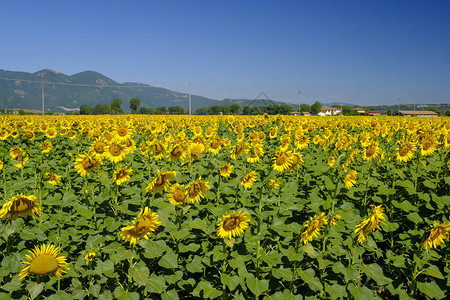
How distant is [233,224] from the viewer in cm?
263

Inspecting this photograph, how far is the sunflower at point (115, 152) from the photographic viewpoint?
12.2 feet

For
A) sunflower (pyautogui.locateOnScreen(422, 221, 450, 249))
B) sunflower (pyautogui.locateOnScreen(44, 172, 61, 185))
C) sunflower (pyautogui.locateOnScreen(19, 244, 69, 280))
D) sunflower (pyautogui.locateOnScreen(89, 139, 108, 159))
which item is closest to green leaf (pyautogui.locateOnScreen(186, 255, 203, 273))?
sunflower (pyautogui.locateOnScreen(19, 244, 69, 280))

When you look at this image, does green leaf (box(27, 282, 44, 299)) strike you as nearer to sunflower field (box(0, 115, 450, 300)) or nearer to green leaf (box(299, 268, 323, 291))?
sunflower field (box(0, 115, 450, 300))

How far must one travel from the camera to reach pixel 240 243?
3.04 metres

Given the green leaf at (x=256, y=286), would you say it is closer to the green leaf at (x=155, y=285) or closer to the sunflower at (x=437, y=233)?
the green leaf at (x=155, y=285)

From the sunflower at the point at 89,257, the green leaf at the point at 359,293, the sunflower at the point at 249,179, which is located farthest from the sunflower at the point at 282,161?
the sunflower at the point at 89,257

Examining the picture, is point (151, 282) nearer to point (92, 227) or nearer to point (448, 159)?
point (92, 227)

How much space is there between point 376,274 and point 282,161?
181 cm

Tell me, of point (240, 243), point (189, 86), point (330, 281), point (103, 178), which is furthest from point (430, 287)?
point (189, 86)

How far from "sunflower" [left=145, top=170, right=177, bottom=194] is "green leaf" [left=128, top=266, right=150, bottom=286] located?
0.69 m

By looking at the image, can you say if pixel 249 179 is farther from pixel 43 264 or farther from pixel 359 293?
pixel 43 264

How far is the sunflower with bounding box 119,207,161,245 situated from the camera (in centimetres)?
220

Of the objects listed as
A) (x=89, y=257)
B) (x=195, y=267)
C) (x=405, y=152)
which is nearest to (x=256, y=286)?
(x=195, y=267)

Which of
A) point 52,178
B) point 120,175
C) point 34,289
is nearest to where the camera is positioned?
point 34,289
